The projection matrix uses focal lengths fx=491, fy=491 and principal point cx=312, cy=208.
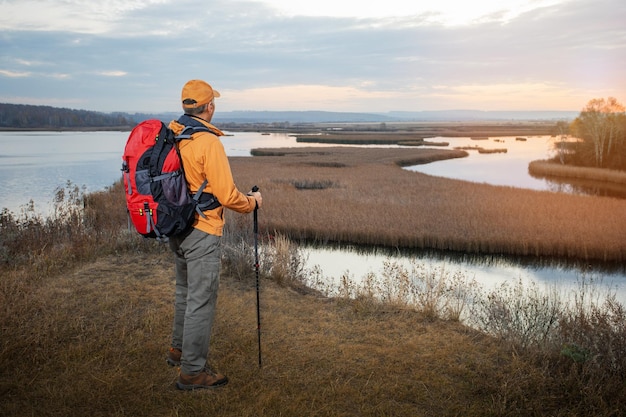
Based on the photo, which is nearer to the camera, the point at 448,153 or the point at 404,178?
the point at 404,178

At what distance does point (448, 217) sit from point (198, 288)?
16.5m

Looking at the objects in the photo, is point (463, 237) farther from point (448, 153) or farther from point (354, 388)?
point (448, 153)

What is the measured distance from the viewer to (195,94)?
433cm

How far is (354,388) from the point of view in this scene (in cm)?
487

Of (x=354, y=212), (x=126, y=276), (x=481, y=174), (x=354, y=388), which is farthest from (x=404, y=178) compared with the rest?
(x=354, y=388)

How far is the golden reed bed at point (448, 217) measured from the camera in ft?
53.1

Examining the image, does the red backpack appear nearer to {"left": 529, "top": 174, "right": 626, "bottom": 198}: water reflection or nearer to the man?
the man

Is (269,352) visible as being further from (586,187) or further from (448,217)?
(586,187)

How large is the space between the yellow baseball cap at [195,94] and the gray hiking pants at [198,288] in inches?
44.4

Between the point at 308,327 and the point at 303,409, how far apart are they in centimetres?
208

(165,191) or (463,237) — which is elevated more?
(165,191)

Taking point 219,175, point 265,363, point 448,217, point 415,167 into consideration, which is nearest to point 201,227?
point 219,175

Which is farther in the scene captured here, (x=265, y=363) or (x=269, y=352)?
(x=269, y=352)

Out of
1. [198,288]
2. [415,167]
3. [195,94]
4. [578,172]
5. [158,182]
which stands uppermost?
[195,94]
